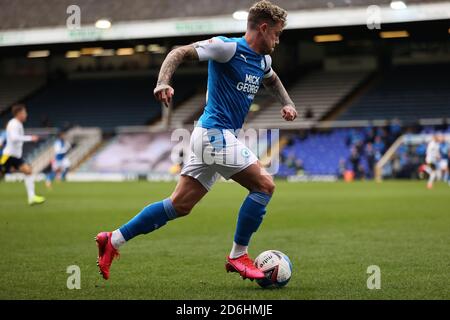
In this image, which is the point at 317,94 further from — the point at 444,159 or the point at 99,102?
the point at 99,102

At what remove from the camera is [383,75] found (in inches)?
1635

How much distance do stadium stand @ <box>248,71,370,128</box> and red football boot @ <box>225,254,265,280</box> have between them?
3214cm

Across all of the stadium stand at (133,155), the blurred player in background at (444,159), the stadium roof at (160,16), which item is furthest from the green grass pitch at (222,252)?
the stadium stand at (133,155)

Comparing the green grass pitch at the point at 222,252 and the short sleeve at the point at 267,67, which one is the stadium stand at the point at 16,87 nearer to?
the green grass pitch at the point at 222,252

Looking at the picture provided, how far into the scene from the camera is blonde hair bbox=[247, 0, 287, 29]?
6582 mm

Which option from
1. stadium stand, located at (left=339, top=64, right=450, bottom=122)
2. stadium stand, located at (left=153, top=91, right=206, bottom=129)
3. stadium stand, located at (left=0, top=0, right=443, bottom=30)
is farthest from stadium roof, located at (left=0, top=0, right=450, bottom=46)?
stadium stand, located at (left=153, top=91, right=206, bottom=129)

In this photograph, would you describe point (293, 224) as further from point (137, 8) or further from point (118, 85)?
point (118, 85)

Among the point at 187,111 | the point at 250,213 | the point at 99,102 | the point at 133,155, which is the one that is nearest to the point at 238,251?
the point at 250,213

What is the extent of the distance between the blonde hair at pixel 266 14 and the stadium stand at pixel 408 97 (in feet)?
103

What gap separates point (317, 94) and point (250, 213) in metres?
35.1

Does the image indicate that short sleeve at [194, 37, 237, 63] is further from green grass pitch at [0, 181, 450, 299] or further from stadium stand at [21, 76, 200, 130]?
stadium stand at [21, 76, 200, 130]

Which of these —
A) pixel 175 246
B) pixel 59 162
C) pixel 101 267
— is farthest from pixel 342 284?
pixel 59 162

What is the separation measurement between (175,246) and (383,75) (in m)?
33.2

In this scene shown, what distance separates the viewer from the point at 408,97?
38.9 m
